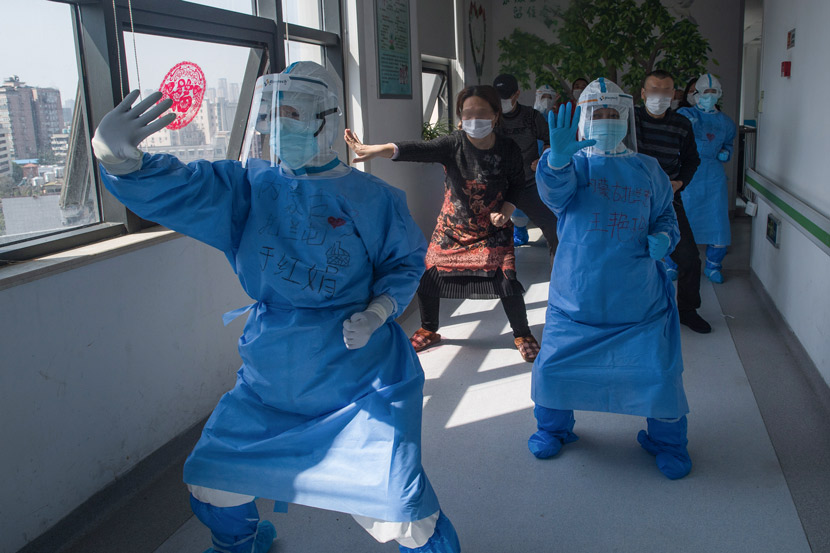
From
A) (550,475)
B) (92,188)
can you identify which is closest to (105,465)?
(92,188)

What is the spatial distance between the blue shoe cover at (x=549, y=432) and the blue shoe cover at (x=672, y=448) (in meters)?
0.30

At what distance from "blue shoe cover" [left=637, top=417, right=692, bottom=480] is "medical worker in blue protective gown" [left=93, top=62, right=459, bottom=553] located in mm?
1029

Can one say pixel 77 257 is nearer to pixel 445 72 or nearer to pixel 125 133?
pixel 125 133

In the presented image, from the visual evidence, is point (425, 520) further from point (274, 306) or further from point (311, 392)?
point (274, 306)

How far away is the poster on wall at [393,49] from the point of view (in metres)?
3.85

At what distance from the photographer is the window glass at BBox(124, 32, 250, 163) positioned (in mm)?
2517

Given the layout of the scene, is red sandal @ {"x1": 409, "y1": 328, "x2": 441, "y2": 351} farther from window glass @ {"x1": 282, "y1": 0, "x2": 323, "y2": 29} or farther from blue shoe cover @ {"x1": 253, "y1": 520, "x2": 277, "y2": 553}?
blue shoe cover @ {"x1": 253, "y1": 520, "x2": 277, "y2": 553}

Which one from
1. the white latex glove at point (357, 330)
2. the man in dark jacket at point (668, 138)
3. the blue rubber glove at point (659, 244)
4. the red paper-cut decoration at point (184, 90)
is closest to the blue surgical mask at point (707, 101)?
the man in dark jacket at point (668, 138)

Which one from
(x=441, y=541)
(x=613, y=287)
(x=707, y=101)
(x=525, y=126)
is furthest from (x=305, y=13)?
(x=707, y=101)

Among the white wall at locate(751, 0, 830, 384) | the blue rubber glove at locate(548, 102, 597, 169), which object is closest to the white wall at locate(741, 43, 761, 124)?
the white wall at locate(751, 0, 830, 384)

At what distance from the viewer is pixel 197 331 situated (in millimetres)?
2668

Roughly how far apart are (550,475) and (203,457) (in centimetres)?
125

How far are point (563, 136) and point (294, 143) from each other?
0.84 meters

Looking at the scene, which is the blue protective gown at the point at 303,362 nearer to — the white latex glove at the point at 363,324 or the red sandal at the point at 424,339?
the white latex glove at the point at 363,324
